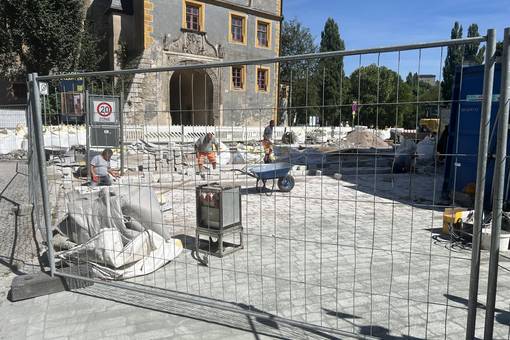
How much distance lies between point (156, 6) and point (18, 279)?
78.2 feet

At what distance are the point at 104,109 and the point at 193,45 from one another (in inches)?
680

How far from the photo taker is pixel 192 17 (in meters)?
26.3

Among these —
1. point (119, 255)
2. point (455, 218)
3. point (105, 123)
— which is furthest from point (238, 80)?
point (119, 255)

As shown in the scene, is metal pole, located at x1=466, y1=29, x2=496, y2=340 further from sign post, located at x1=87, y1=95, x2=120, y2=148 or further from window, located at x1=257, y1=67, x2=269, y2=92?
window, located at x1=257, y1=67, x2=269, y2=92

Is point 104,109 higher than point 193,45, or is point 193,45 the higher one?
point 193,45

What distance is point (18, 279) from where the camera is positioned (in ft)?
12.7

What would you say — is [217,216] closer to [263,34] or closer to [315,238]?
[315,238]

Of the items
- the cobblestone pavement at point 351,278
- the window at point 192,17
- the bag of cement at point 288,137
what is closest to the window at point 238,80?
the window at point 192,17

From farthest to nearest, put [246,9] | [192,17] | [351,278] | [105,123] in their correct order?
[246,9], [192,17], [105,123], [351,278]

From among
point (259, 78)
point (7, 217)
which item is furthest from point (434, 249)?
point (259, 78)

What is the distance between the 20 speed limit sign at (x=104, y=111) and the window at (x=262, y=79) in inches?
792

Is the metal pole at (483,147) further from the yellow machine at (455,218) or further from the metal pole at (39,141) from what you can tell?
the metal pole at (39,141)

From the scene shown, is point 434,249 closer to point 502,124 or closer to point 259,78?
point 502,124

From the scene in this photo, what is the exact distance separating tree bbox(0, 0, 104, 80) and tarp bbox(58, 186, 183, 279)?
2159cm
